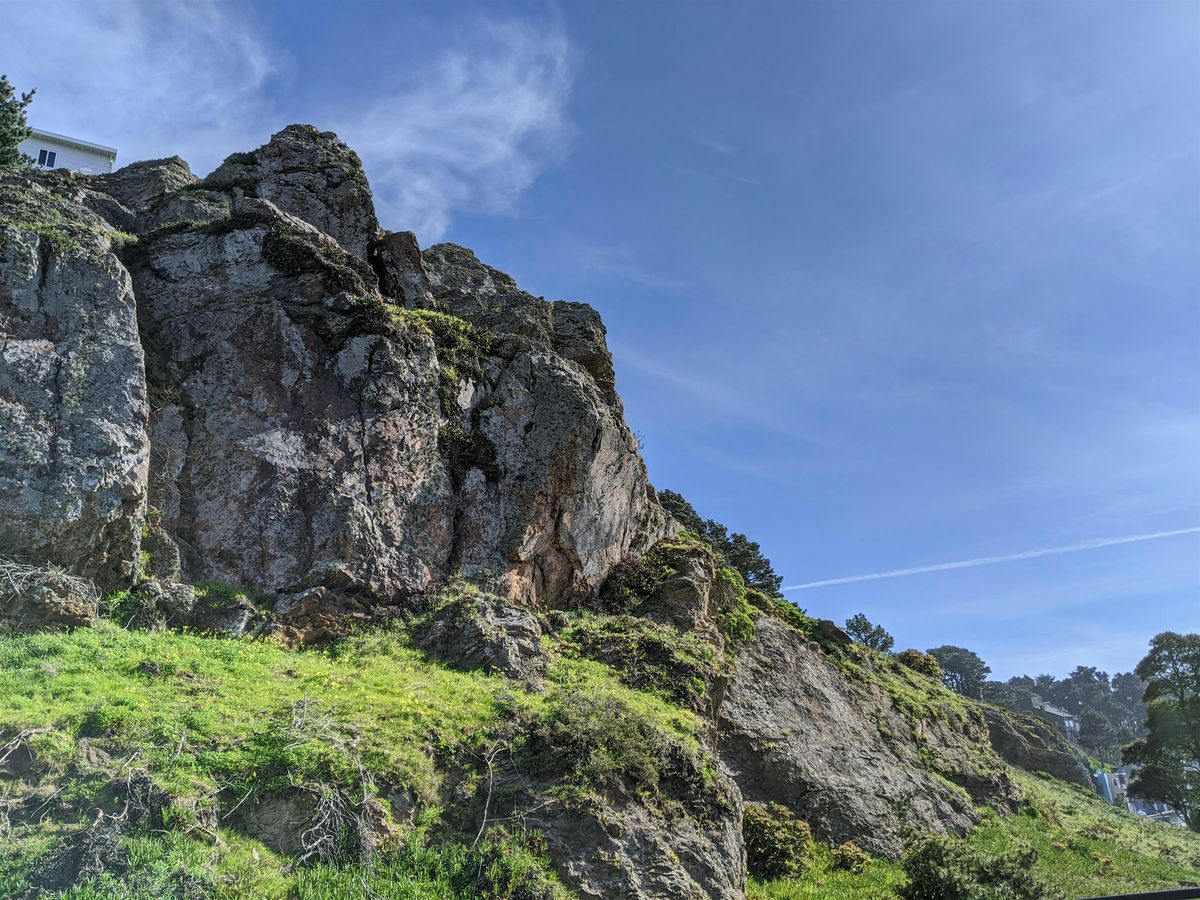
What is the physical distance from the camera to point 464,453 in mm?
22094

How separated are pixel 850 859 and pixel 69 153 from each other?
204 ft

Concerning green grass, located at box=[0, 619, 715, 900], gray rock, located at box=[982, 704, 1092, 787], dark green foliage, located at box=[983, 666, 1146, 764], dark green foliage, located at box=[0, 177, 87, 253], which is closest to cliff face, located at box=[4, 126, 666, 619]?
dark green foliage, located at box=[0, 177, 87, 253]

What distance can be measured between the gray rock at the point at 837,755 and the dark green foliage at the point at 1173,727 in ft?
70.0

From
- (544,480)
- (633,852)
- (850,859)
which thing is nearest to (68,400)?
(544,480)

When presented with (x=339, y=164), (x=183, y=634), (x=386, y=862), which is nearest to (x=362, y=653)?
(x=183, y=634)

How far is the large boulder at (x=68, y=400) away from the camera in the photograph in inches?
565

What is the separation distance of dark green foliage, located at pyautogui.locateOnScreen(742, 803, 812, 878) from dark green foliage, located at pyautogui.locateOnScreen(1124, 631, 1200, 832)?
37.5 m

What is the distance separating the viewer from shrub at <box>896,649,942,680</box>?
4574 centimetres

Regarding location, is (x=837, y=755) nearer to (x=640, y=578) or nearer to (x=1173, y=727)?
(x=640, y=578)

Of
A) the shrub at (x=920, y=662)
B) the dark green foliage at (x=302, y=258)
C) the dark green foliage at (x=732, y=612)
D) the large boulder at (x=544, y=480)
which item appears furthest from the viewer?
the shrub at (x=920, y=662)

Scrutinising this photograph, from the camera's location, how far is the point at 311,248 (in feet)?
71.9

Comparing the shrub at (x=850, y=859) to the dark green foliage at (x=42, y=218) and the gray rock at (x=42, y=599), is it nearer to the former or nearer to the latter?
the gray rock at (x=42, y=599)

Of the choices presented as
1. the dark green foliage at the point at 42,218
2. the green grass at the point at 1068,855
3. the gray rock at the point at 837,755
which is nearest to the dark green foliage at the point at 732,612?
the gray rock at the point at 837,755

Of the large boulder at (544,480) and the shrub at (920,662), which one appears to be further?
the shrub at (920,662)
